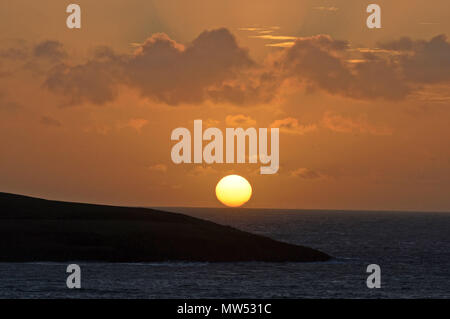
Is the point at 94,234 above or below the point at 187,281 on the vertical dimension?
above

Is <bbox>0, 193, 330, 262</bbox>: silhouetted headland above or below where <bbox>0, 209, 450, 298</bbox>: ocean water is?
above

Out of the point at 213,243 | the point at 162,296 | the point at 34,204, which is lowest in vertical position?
the point at 162,296

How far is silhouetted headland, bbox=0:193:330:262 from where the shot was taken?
9406 centimetres

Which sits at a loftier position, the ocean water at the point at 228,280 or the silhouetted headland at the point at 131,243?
the silhouetted headland at the point at 131,243

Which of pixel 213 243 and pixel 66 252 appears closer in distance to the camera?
pixel 66 252

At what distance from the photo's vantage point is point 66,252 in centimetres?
9350

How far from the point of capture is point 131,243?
9938cm

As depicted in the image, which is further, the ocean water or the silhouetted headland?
the silhouetted headland

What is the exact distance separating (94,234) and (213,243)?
1707cm

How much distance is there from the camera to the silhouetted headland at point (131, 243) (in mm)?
94062

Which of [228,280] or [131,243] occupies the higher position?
[131,243]

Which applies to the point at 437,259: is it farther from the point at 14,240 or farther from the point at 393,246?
the point at 14,240
